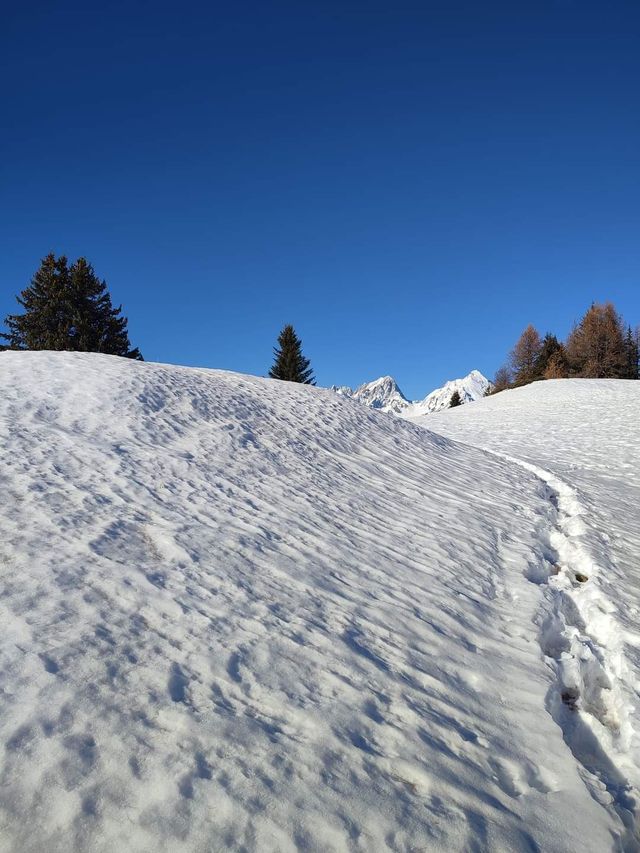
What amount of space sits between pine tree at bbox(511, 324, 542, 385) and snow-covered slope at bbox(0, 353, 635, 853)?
58727 mm

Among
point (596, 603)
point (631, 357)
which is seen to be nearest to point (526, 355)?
point (631, 357)

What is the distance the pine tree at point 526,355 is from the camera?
5928cm

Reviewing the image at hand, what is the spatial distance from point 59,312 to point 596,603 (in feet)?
130

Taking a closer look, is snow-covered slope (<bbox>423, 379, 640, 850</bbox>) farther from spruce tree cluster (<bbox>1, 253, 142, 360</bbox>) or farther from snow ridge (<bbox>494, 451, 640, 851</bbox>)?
spruce tree cluster (<bbox>1, 253, 142, 360</bbox>)

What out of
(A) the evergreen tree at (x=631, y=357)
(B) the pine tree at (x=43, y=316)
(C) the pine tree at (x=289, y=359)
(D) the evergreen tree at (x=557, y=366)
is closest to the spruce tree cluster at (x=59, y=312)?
(B) the pine tree at (x=43, y=316)

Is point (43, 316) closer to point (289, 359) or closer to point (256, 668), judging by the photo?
point (289, 359)

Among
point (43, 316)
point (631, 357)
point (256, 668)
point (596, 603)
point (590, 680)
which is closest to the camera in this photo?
point (256, 668)

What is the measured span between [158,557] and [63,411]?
183 inches

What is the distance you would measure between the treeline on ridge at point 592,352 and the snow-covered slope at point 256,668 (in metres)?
54.1

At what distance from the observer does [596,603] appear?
5078mm

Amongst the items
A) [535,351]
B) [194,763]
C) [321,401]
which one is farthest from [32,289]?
[535,351]

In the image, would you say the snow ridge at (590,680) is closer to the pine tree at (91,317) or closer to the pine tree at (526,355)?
the pine tree at (91,317)

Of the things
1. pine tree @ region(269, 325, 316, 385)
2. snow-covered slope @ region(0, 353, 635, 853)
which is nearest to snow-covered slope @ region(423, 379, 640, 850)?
snow-covered slope @ region(0, 353, 635, 853)

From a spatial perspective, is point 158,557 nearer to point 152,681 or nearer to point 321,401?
point 152,681
